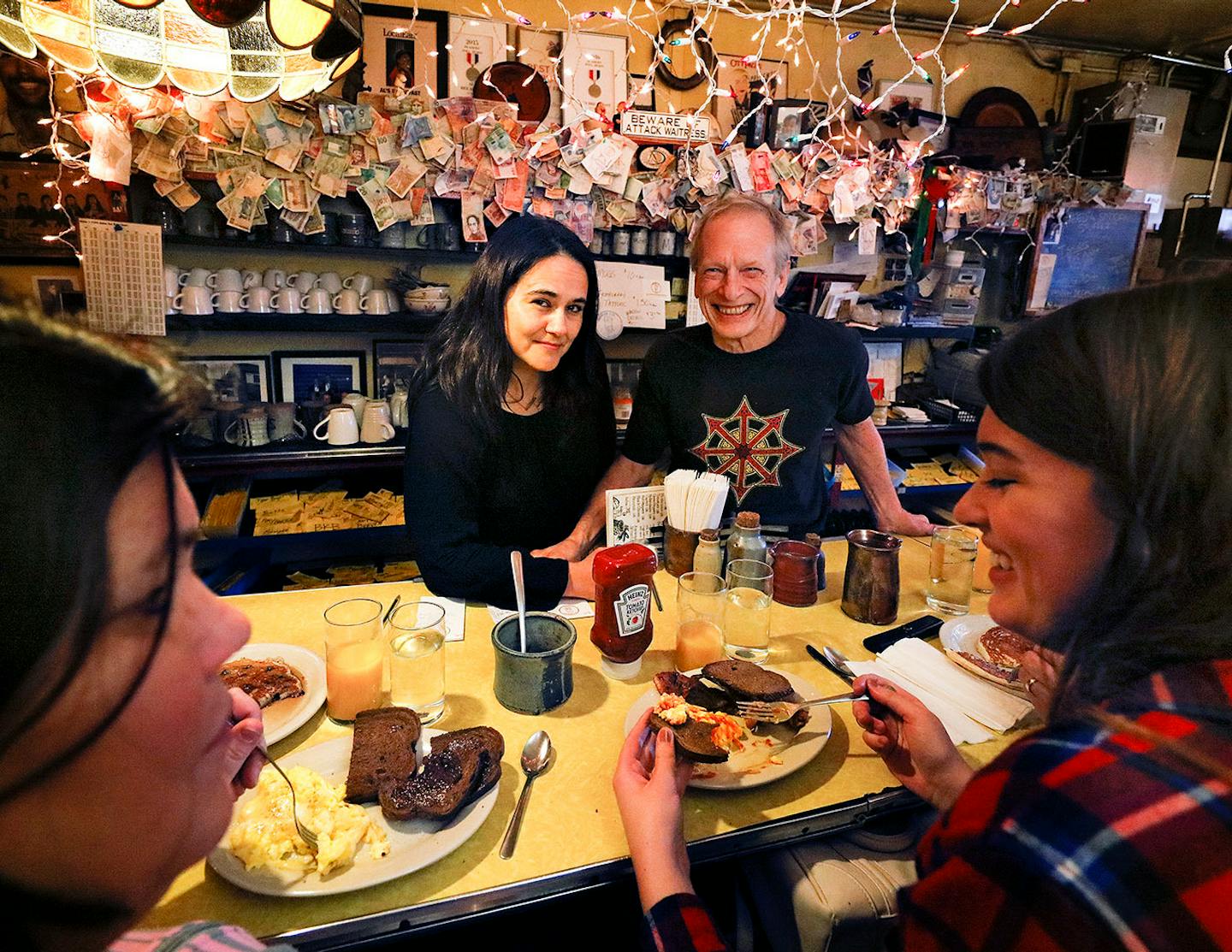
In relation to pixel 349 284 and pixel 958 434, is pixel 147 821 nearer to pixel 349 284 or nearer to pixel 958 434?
pixel 349 284

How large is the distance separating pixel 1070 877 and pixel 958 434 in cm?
413

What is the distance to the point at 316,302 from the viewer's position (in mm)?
3248

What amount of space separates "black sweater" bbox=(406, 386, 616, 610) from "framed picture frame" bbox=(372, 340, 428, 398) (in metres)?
1.70

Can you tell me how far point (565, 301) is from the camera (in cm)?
207

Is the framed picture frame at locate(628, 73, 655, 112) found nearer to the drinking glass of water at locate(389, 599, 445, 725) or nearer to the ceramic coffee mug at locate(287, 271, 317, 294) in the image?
the ceramic coffee mug at locate(287, 271, 317, 294)

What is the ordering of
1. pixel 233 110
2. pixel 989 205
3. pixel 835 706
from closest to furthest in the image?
pixel 835 706 → pixel 233 110 → pixel 989 205

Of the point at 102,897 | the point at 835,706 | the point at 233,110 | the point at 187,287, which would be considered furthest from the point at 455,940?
the point at 233,110

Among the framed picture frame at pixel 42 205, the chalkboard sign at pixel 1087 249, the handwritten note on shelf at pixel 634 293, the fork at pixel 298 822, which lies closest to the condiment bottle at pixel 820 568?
the fork at pixel 298 822

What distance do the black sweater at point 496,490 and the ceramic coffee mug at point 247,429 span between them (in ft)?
5.15

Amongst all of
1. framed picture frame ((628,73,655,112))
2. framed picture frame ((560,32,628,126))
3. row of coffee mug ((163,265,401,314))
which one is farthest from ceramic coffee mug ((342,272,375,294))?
framed picture frame ((628,73,655,112))

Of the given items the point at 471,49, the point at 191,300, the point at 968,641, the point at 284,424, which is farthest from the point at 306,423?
the point at 968,641

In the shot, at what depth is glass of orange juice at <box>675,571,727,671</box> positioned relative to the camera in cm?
142

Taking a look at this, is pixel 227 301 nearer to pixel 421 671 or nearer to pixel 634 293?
pixel 634 293

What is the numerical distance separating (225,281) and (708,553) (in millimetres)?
2696
